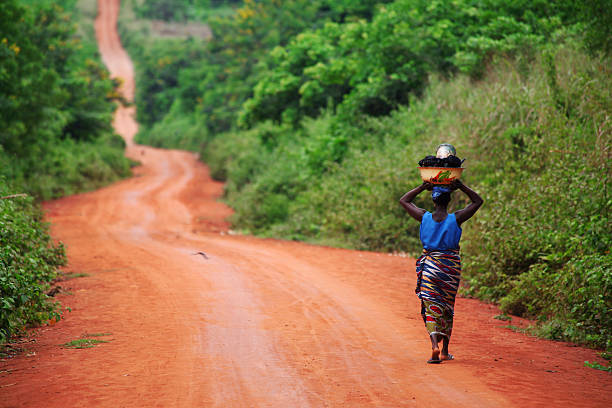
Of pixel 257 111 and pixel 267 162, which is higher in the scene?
pixel 257 111

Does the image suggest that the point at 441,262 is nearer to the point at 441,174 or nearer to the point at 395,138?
the point at 441,174

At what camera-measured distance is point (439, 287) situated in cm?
564

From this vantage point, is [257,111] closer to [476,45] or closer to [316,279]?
[476,45]

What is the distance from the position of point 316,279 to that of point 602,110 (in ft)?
21.4

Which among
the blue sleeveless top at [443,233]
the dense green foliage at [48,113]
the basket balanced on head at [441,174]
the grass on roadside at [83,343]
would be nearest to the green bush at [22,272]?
the grass on roadside at [83,343]

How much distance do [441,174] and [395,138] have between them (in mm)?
11985

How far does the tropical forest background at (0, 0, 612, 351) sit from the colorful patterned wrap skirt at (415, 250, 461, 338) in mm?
2332

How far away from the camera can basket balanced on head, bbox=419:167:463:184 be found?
18.2 feet

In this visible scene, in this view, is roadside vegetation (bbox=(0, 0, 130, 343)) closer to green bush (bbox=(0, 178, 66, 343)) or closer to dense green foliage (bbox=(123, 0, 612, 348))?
green bush (bbox=(0, 178, 66, 343))

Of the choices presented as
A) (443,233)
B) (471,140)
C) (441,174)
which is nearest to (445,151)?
(441,174)

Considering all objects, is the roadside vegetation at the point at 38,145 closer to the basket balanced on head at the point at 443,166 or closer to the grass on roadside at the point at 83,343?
the grass on roadside at the point at 83,343

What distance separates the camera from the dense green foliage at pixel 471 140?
863 centimetres

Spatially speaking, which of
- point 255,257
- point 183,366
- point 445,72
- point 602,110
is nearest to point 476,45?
point 445,72

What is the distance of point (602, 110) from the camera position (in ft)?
36.8
